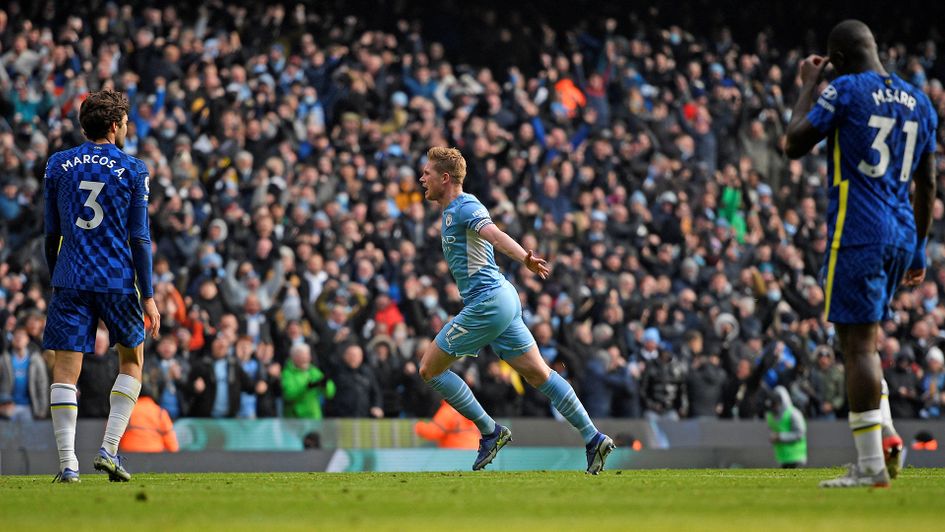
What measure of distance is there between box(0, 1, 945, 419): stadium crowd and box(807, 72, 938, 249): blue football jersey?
32.5 feet

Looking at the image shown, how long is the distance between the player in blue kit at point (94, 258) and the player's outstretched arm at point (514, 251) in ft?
7.61

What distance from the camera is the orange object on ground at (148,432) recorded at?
1478 cm

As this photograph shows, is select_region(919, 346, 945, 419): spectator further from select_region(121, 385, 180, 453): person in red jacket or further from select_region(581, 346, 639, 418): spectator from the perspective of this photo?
select_region(121, 385, 180, 453): person in red jacket

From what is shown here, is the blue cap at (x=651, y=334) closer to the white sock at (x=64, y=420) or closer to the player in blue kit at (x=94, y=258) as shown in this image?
the player in blue kit at (x=94, y=258)

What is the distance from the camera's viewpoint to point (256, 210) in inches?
737

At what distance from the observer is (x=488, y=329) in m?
9.76

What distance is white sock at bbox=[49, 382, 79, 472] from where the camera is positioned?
8.80m

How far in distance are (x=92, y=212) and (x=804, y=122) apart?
14.9 feet

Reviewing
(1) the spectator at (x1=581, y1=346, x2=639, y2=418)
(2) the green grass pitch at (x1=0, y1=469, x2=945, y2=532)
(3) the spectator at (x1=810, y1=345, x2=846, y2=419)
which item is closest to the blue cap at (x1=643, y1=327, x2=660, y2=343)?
(1) the spectator at (x1=581, y1=346, x2=639, y2=418)

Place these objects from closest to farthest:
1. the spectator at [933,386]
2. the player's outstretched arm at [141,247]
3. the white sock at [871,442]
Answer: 1. the white sock at [871,442]
2. the player's outstretched arm at [141,247]
3. the spectator at [933,386]

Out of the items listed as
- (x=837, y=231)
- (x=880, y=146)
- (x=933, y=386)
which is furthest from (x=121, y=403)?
(x=933, y=386)

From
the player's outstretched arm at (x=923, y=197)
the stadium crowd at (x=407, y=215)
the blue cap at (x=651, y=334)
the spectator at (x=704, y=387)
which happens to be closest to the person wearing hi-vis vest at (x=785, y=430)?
the spectator at (x=704, y=387)

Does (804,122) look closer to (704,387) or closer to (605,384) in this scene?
(605,384)

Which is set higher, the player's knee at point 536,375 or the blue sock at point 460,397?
the player's knee at point 536,375
